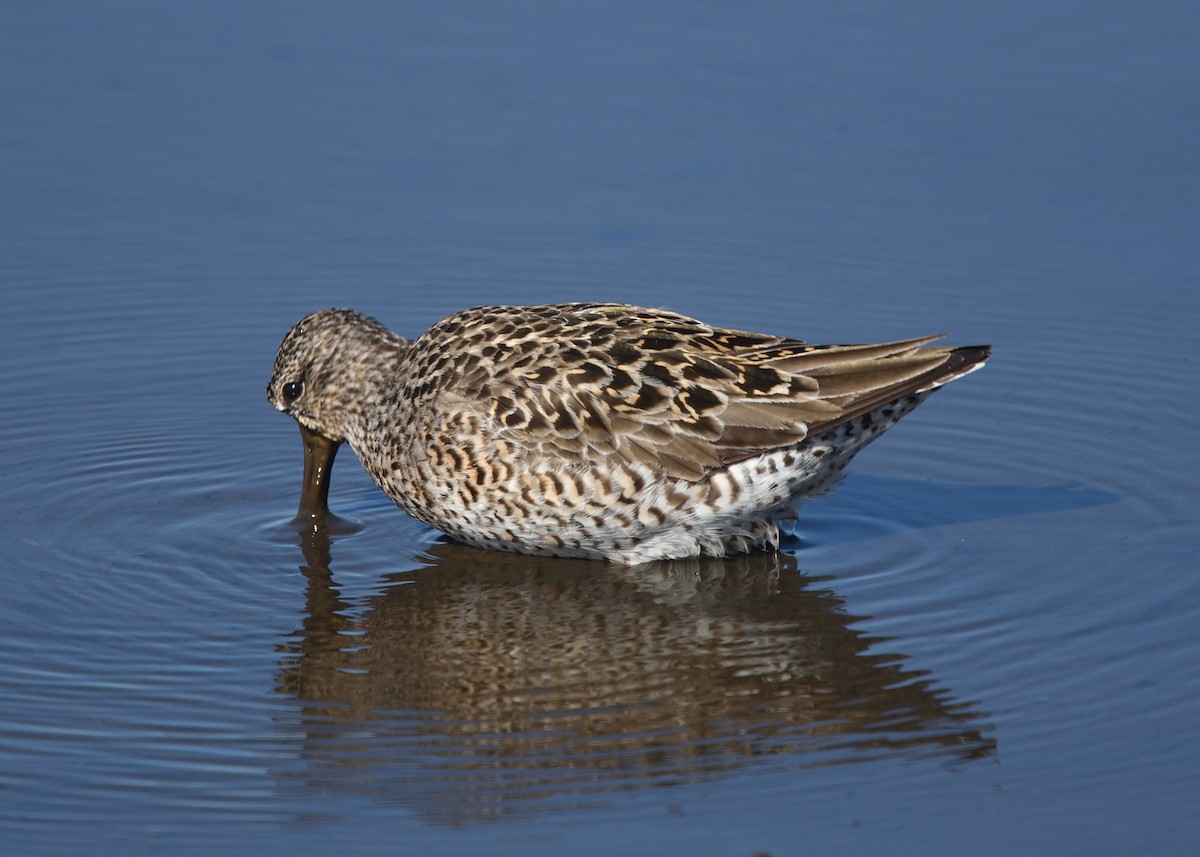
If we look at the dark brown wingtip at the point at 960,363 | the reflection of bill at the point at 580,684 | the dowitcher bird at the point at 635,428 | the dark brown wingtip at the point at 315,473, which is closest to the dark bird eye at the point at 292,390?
the dark brown wingtip at the point at 315,473

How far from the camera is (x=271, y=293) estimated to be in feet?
43.2

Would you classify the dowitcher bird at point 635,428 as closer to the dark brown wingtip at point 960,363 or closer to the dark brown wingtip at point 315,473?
the dark brown wingtip at point 960,363

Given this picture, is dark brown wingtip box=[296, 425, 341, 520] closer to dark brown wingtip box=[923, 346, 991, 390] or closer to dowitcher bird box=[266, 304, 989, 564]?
dowitcher bird box=[266, 304, 989, 564]

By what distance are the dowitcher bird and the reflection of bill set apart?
28 cm

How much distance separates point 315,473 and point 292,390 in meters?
0.50

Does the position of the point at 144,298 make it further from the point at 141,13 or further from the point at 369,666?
Result: the point at 369,666

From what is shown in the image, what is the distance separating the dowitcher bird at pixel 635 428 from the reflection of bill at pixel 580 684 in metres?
0.28

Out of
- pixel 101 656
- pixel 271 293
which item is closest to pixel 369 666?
pixel 101 656

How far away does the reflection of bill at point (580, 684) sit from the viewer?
25.2 feet

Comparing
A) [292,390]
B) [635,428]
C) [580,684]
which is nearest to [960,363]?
[635,428]

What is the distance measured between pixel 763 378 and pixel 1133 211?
16.4ft

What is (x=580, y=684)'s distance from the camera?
8.48 meters

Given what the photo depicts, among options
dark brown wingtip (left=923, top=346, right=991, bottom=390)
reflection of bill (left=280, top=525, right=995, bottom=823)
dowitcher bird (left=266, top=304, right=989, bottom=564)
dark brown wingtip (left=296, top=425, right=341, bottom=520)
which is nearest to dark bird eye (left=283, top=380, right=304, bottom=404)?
dark brown wingtip (left=296, top=425, right=341, bottom=520)

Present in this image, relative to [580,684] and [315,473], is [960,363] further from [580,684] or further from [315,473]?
[315,473]
